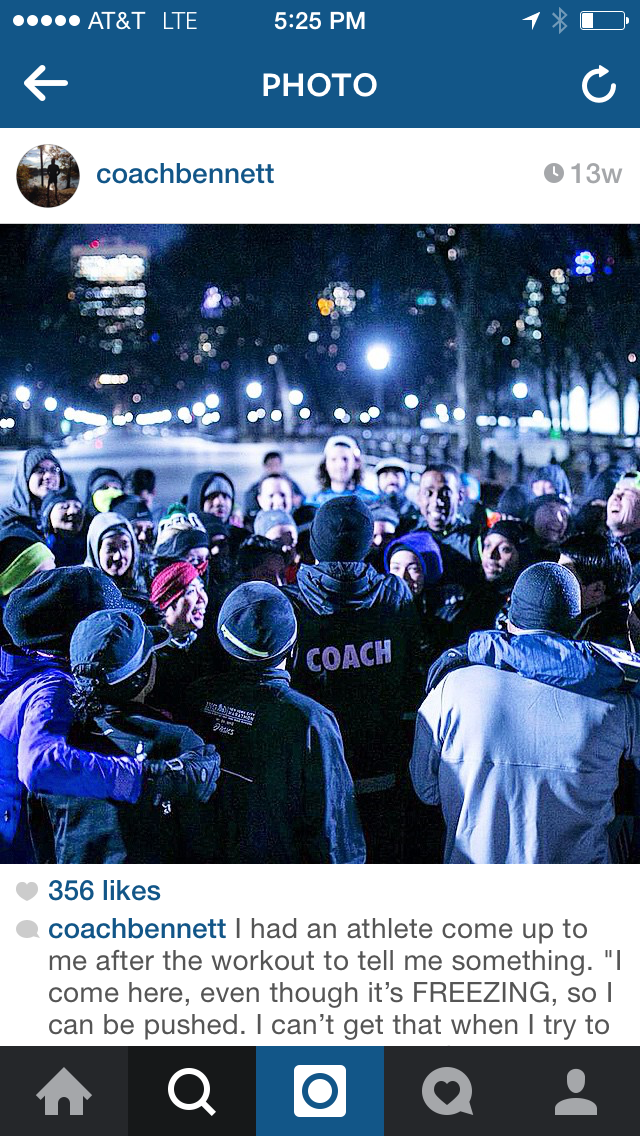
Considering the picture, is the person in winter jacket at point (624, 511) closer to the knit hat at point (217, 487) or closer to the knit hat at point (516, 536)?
the knit hat at point (516, 536)

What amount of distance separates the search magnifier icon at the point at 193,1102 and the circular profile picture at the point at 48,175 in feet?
7.29

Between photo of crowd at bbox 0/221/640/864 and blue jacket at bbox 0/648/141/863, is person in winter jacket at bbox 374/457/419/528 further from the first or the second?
blue jacket at bbox 0/648/141/863

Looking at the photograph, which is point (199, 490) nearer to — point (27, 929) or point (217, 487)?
point (217, 487)

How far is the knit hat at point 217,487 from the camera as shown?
7.16 metres

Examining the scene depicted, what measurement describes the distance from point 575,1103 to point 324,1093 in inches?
21.5

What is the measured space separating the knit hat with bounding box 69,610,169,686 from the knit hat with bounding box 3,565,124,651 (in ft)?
1.10

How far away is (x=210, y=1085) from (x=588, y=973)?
891 mm

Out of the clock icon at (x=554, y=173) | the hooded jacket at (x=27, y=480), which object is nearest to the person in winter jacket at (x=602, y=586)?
the clock icon at (x=554, y=173)

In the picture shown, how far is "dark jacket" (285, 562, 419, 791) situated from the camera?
398cm

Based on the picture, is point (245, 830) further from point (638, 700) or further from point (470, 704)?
point (638, 700)
